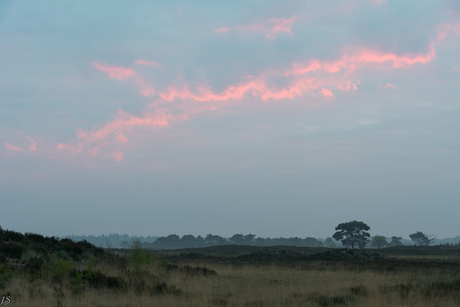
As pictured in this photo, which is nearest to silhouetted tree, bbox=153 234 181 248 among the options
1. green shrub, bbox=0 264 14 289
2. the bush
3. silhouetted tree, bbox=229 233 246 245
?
silhouetted tree, bbox=229 233 246 245

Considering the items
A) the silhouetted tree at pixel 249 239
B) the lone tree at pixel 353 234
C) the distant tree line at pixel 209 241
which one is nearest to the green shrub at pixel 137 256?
the lone tree at pixel 353 234

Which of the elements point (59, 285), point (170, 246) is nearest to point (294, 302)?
point (59, 285)

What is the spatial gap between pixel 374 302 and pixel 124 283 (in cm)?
941

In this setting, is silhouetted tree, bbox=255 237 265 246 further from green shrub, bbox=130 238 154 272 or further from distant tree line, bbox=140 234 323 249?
green shrub, bbox=130 238 154 272

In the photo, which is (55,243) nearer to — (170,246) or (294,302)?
(294,302)

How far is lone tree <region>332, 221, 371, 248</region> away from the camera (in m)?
89.7

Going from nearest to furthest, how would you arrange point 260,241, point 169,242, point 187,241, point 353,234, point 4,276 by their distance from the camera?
point 4,276
point 353,234
point 187,241
point 169,242
point 260,241

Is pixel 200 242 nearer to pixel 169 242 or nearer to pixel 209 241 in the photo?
pixel 209 241

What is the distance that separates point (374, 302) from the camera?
33.1 ft

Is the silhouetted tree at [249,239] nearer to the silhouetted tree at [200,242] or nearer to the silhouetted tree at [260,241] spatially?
the silhouetted tree at [260,241]

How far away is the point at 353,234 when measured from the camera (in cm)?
9050

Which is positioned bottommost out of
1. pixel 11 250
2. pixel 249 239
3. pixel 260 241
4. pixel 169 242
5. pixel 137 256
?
pixel 169 242

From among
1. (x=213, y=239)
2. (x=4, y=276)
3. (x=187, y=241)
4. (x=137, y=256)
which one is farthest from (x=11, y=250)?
(x=187, y=241)

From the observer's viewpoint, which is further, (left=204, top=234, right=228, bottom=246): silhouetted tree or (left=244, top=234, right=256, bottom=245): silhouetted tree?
(left=244, top=234, right=256, bottom=245): silhouetted tree
